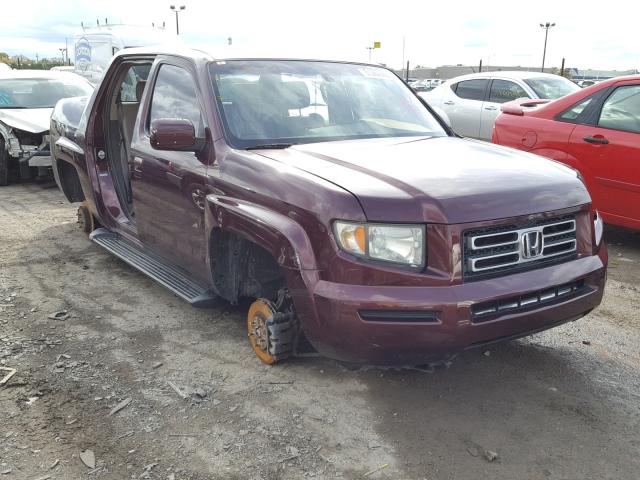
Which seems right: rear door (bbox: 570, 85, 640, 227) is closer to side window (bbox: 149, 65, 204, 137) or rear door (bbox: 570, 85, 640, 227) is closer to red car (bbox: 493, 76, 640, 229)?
red car (bbox: 493, 76, 640, 229)

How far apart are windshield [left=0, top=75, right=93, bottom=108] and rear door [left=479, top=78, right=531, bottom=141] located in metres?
6.81

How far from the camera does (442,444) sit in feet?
9.21

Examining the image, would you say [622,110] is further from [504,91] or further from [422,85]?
[422,85]

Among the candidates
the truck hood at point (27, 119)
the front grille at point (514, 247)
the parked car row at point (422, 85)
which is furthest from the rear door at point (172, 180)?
the parked car row at point (422, 85)

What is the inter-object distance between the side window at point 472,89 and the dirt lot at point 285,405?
24.7 feet

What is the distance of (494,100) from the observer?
1107 cm

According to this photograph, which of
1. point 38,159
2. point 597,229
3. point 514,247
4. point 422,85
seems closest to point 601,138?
point 597,229

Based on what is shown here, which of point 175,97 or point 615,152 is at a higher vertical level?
point 175,97

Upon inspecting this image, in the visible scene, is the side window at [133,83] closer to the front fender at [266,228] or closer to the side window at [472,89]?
the front fender at [266,228]

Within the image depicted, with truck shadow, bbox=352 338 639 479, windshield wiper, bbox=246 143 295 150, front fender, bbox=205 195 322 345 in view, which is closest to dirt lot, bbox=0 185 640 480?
truck shadow, bbox=352 338 639 479

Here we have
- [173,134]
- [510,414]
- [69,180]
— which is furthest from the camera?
[69,180]

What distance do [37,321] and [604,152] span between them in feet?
15.7

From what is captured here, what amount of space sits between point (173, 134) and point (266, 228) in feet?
2.82

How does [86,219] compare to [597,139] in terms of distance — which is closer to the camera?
[597,139]
